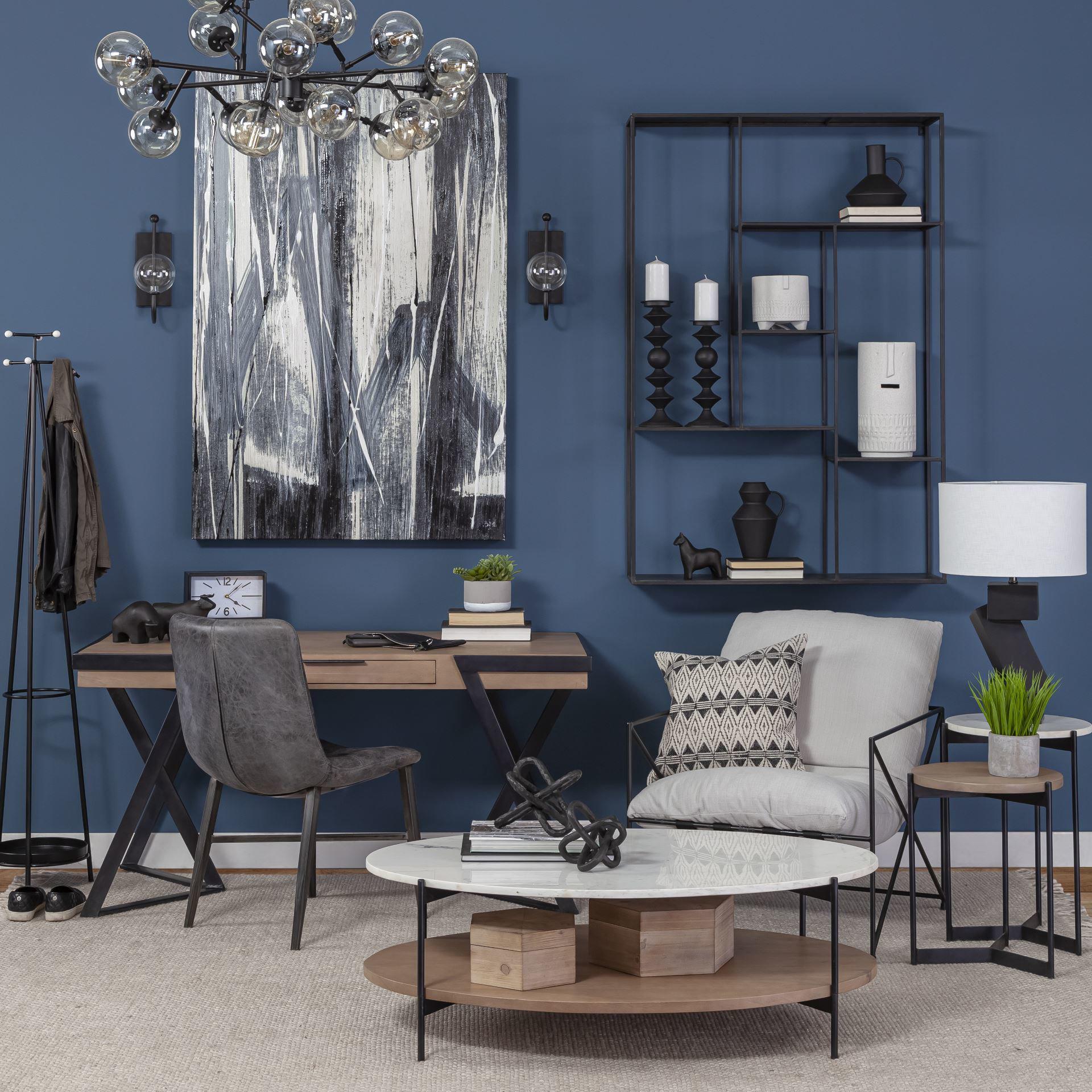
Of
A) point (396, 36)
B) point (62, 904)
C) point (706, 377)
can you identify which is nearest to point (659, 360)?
point (706, 377)

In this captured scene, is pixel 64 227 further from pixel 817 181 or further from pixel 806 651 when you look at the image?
pixel 806 651

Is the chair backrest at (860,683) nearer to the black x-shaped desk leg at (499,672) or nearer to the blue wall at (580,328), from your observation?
the blue wall at (580,328)

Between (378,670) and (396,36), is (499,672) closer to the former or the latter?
(378,670)

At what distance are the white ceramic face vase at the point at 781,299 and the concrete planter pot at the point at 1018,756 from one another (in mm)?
1593

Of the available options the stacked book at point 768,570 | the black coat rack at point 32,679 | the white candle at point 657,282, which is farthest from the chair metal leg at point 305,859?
the white candle at point 657,282

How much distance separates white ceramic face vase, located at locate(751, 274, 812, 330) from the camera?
4203mm

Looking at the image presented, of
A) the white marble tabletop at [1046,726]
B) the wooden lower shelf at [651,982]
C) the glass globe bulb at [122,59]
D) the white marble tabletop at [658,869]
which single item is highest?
the glass globe bulb at [122,59]

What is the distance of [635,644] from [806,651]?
2.18 feet

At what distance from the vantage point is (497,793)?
4.45 metres

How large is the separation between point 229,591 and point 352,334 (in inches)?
37.9

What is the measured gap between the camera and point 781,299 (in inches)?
166

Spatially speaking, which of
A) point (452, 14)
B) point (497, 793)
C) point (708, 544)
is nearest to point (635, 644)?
point (708, 544)

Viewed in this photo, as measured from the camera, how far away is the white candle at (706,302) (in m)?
4.22

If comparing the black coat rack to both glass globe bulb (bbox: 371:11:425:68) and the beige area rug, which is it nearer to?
the beige area rug
